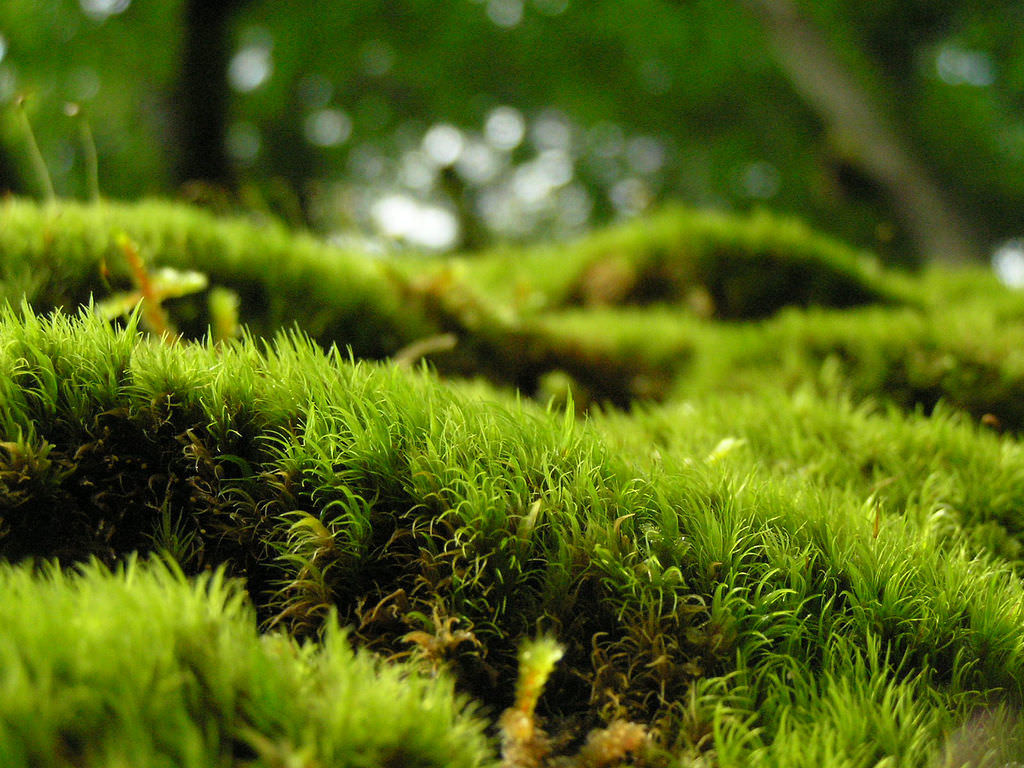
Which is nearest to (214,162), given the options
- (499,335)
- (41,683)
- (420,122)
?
(499,335)

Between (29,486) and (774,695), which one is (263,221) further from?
(774,695)

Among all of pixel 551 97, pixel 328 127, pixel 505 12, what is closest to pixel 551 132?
pixel 551 97

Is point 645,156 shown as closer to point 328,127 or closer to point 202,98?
point 328,127

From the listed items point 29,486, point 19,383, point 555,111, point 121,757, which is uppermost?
point 555,111

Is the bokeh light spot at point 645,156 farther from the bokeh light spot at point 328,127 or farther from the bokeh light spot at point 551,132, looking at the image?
the bokeh light spot at point 328,127

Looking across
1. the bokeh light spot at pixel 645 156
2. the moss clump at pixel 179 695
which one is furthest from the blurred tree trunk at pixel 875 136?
the moss clump at pixel 179 695

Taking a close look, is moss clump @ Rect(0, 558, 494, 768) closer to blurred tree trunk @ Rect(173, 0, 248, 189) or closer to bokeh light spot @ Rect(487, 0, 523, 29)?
blurred tree trunk @ Rect(173, 0, 248, 189)
